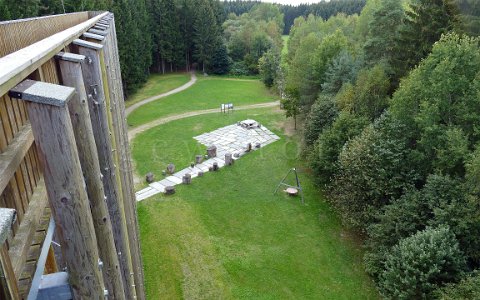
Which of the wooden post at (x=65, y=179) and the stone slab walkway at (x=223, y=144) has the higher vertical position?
the wooden post at (x=65, y=179)

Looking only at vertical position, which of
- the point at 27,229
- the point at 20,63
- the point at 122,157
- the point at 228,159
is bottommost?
the point at 228,159

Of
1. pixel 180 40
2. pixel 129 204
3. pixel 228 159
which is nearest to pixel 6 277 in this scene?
pixel 129 204

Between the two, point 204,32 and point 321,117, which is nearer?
point 321,117

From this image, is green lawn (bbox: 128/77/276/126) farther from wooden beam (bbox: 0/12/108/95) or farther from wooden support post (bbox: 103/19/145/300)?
wooden beam (bbox: 0/12/108/95)

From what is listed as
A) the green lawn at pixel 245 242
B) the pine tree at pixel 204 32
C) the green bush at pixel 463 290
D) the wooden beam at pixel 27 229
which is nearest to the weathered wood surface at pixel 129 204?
the green lawn at pixel 245 242

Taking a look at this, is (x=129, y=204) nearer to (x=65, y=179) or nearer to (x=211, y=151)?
(x=65, y=179)

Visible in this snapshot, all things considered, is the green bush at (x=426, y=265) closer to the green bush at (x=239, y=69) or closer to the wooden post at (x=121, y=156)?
the wooden post at (x=121, y=156)

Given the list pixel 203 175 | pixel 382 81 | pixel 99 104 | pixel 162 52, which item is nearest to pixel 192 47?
pixel 162 52
